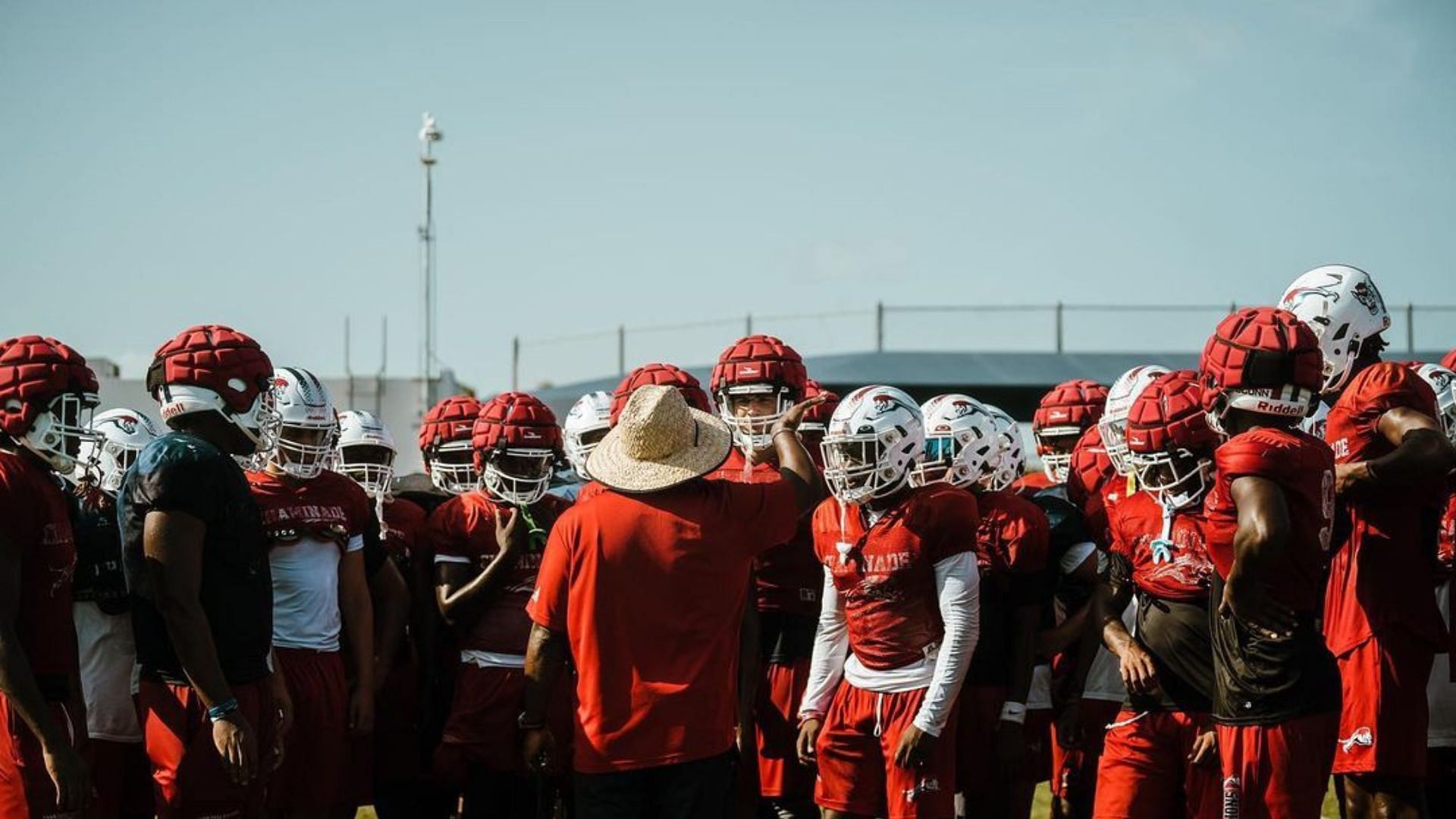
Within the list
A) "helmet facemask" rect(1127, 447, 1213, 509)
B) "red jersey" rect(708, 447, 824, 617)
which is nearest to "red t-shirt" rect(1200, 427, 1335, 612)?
"helmet facemask" rect(1127, 447, 1213, 509)

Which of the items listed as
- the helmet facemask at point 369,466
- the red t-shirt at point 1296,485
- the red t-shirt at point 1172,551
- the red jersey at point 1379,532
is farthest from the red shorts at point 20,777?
the red jersey at point 1379,532

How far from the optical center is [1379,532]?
5922 mm

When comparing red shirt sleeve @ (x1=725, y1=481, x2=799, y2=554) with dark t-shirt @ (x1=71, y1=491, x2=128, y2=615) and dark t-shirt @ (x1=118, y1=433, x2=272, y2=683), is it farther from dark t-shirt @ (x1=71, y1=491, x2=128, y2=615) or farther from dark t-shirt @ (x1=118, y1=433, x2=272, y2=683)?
dark t-shirt @ (x1=71, y1=491, x2=128, y2=615)

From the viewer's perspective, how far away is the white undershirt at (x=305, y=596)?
630cm

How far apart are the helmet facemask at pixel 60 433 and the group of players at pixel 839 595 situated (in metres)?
0.01

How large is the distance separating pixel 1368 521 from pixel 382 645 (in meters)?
4.38

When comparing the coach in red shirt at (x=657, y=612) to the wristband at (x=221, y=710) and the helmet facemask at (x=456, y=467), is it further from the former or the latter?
the helmet facemask at (x=456, y=467)

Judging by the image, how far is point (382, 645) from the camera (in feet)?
22.8

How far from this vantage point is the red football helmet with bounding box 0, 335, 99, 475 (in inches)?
214

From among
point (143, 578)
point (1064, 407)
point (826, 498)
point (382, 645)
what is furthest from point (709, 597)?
point (1064, 407)

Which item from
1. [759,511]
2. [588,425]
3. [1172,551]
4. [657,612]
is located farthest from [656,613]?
[588,425]

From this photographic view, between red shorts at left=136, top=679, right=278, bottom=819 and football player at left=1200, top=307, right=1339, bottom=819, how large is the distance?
11.4ft

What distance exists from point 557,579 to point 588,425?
10.6 ft

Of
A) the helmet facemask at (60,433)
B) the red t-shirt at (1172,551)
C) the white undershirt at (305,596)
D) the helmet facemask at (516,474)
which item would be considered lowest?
the white undershirt at (305,596)
